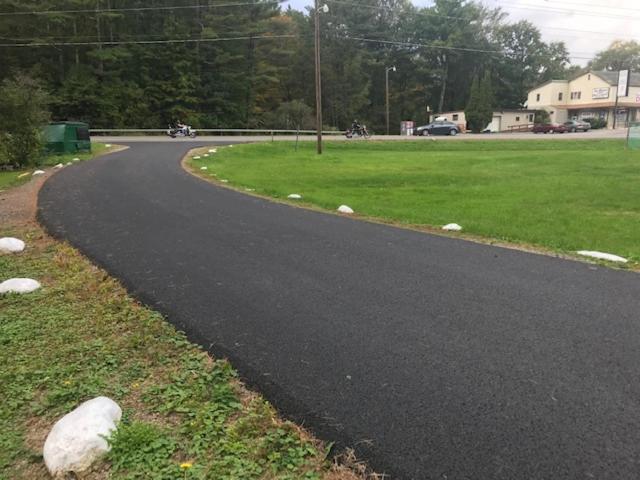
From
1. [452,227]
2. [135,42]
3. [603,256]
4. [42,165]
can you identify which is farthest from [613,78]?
[603,256]

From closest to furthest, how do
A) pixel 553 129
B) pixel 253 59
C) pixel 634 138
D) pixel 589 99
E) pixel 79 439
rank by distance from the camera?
pixel 79 439 → pixel 634 138 → pixel 553 129 → pixel 253 59 → pixel 589 99

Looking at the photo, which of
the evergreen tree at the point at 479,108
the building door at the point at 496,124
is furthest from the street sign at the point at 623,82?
the evergreen tree at the point at 479,108

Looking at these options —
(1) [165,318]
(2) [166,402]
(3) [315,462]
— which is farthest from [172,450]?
(1) [165,318]

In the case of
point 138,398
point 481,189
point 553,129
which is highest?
point 553,129

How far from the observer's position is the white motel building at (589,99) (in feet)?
197

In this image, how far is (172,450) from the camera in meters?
2.66

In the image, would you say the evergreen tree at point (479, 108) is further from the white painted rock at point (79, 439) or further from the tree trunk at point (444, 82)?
the white painted rock at point (79, 439)

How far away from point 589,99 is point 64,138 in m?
60.9

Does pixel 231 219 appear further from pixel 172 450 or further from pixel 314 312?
pixel 172 450

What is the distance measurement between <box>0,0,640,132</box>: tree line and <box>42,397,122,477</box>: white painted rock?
42.3 m

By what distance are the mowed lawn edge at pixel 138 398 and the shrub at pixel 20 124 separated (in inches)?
645

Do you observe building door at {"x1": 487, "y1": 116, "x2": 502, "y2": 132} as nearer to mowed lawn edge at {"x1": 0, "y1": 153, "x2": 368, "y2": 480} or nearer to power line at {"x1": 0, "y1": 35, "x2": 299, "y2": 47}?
power line at {"x1": 0, "y1": 35, "x2": 299, "y2": 47}

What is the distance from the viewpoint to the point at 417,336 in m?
3.97

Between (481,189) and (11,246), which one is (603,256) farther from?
(11,246)
